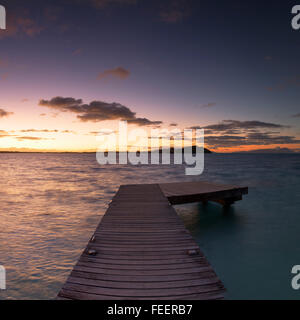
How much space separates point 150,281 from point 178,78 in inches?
953

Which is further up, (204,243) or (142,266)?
(142,266)

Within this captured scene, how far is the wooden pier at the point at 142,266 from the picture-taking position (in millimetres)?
3057

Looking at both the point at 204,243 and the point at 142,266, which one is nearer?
the point at 142,266

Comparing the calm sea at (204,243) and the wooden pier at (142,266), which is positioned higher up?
the wooden pier at (142,266)

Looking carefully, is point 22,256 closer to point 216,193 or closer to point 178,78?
point 216,193

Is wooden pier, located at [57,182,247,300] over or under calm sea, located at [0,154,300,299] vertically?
over

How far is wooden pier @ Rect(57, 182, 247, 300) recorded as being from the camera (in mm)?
3057

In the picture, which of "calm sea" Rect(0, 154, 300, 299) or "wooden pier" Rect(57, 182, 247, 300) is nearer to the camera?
"wooden pier" Rect(57, 182, 247, 300)

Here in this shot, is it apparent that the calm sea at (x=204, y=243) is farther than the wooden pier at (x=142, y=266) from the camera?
Yes

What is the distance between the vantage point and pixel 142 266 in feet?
12.5

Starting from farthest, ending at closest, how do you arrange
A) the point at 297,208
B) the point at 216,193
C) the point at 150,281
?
the point at 297,208 → the point at 216,193 → the point at 150,281
